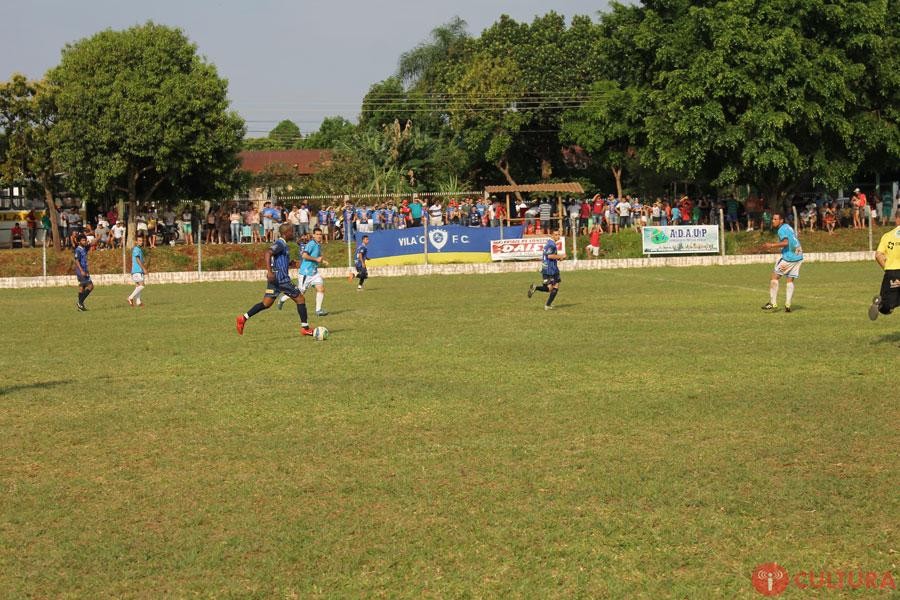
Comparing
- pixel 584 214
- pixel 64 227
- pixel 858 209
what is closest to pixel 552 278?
pixel 584 214

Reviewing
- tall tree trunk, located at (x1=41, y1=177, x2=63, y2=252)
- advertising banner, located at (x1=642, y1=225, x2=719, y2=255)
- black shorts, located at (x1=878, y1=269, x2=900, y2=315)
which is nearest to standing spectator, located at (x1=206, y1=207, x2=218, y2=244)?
tall tree trunk, located at (x1=41, y1=177, x2=63, y2=252)

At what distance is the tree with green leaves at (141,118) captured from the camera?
47469mm

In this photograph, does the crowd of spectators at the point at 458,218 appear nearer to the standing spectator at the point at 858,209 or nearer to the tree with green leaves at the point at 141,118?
the standing spectator at the point at 858,209

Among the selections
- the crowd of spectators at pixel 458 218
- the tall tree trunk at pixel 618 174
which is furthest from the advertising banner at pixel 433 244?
the tall tree trunk at pixel 618 174

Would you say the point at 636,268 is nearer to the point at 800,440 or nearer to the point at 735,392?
the point at 735,392

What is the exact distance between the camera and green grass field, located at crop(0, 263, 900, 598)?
6.40 m

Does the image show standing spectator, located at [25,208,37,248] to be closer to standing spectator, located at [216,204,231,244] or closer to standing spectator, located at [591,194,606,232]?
standing spectator, located at [216,204,231,244]

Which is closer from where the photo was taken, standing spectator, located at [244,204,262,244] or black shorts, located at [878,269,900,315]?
black shorts, located at [878,269,900,315]

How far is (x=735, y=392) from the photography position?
1173cm

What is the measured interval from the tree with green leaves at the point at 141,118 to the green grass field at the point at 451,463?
3115cm

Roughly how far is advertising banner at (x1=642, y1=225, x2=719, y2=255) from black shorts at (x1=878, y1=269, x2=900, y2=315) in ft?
86.4

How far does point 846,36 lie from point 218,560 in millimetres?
43996

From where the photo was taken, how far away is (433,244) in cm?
3991

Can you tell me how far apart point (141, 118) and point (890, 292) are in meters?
38.4
